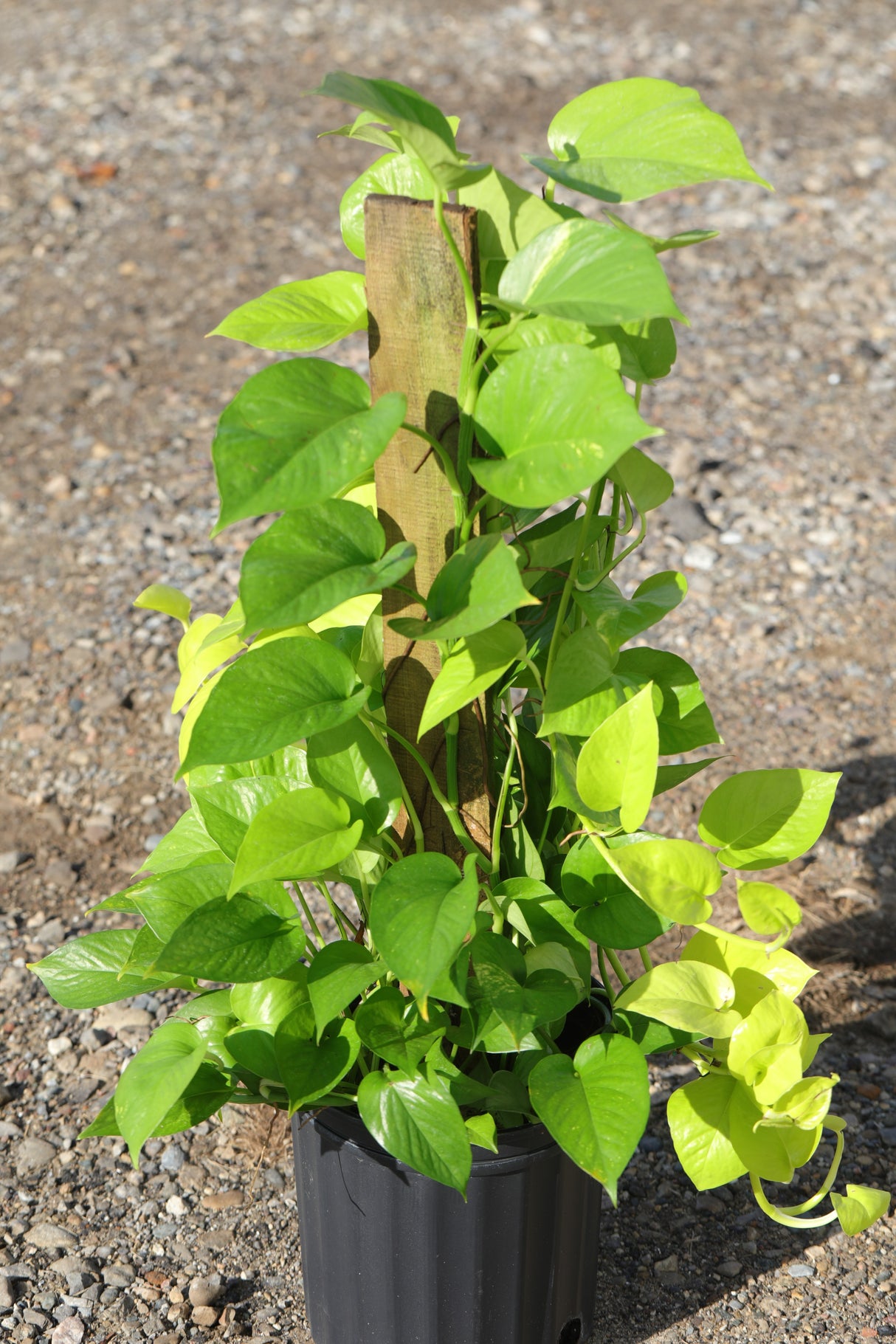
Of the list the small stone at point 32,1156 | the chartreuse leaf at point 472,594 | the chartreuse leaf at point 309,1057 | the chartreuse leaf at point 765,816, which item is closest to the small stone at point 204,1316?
the small stone at point 32,1156

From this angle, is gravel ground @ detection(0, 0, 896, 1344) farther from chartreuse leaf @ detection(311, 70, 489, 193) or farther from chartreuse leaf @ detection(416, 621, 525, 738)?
chartreuse leaf @ detection(311, 70, 489, 193)

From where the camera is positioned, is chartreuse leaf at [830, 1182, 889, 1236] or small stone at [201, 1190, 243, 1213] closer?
chartreuse leaf at [830, 1182, 889, 1236]

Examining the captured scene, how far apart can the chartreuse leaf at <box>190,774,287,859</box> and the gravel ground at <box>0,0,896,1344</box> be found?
628 mm

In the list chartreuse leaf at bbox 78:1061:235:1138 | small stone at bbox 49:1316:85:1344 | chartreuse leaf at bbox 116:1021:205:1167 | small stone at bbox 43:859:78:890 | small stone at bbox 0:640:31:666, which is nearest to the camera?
chartreuse leaf at bbox 116:1021:205:1167

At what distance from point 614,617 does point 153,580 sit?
1.74 m

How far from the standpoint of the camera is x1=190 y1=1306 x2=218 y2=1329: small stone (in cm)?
133

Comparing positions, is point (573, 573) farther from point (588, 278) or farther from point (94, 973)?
point (94, 973)

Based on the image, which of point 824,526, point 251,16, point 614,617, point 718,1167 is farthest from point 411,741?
point 251,16

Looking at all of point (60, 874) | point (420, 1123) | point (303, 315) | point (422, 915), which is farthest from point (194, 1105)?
point (60, 874)

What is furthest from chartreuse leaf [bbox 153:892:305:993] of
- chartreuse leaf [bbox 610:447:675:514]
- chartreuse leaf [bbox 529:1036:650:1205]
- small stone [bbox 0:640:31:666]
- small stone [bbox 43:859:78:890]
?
small stone [bbox 0:640:31:666]

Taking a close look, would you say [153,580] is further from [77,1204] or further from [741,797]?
[741,797]

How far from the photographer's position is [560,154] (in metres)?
0.87

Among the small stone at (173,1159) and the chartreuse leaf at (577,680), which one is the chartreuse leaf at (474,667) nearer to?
the chartreuse leaf at (577,680)

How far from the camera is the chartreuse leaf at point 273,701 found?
33.0 inches
